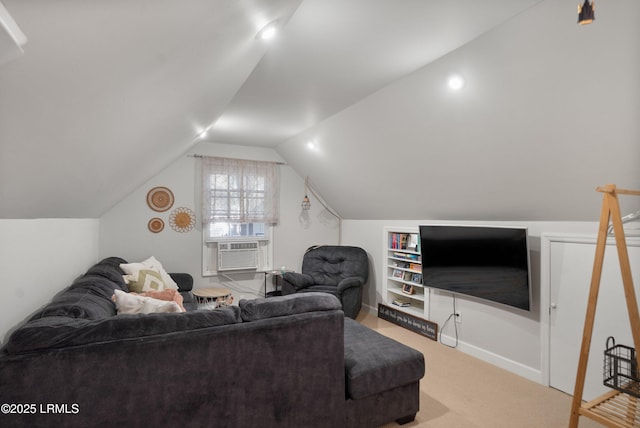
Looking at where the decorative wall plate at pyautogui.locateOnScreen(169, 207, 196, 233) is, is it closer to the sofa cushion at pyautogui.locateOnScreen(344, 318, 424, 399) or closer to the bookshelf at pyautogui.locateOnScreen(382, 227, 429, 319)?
the bookshelf at pyautogui.locateOnScreen(382, 227, 429, 319)

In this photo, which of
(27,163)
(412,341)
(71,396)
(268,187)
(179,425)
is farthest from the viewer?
(268,187)

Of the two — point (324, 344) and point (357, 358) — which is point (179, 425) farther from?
point (357, 358)

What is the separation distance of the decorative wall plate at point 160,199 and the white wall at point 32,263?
1.73 metres

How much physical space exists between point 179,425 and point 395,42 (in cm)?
266

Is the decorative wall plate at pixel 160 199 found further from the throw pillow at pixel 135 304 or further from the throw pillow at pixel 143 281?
the throw pillow at pixel 135 304

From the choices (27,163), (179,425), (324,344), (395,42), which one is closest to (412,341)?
(324,344)

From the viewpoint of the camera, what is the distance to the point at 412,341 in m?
3.96

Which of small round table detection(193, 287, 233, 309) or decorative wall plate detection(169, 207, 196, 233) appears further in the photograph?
decorative wall plate detection(169, 207, 196, 233)

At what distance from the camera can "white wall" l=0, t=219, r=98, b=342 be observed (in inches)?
68.9

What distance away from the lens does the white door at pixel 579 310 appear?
247 centimetres

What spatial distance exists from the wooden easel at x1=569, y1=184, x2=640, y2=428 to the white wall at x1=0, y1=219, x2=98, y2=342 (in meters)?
3.19

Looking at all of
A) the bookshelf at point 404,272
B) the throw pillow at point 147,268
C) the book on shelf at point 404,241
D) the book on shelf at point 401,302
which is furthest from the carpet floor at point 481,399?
the throw pillow at point 147,268

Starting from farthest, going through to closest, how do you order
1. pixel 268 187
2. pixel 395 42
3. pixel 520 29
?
pixel 268 187 < pixel 395 42 < pixel 520 29

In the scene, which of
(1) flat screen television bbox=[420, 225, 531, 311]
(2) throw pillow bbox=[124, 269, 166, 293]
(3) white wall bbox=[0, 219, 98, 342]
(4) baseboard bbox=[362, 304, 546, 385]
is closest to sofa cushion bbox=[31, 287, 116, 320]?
(3) white wall bbox=[0, 219, 98, 342]
